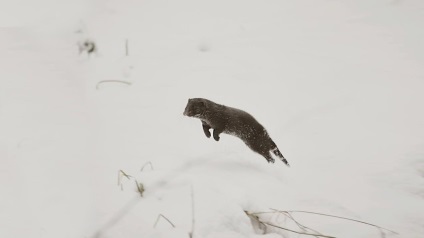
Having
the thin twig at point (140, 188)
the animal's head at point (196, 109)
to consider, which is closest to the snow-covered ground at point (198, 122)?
the thin twig at point (140, 188)

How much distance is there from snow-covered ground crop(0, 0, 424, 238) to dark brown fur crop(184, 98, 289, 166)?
118mm

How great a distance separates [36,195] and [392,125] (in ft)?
8.07

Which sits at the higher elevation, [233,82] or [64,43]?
[64,43]

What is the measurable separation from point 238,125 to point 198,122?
51 cm

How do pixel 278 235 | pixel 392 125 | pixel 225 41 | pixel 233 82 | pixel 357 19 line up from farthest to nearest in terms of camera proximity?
1. pixel 357 19
2. pixel 225 41
3. pixel 233 82
4. pixel 392 125
5. pixel 278 235

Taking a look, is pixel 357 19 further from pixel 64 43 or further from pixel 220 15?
pixel 64 43

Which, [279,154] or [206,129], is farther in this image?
[206,129]

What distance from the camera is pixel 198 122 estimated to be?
272 cm

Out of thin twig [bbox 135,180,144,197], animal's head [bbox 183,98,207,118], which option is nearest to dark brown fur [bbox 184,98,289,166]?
animal's head [bbox 183,98,207,118]

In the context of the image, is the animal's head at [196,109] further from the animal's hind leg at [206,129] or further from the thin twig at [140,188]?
the thin twig at [140,188]

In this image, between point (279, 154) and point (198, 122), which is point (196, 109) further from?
point (279, 154)

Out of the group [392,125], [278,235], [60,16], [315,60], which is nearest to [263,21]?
[315,60]

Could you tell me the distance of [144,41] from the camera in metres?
3.57

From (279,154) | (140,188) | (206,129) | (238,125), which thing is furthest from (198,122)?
(140,188)
